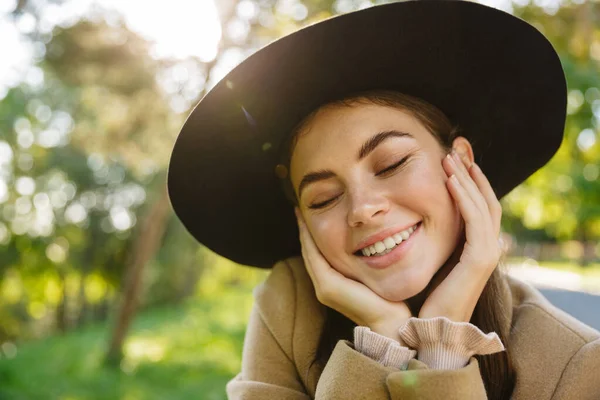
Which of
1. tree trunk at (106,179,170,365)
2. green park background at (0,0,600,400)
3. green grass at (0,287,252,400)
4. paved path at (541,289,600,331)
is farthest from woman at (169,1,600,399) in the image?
tree trunk at (106,179,170,365)

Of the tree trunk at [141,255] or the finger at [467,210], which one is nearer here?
the finger at [467,210]

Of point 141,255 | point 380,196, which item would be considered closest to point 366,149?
point 380,196

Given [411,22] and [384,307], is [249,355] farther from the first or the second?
[411,22]

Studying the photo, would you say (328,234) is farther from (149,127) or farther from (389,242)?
(149,127)

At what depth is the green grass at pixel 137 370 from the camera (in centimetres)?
682

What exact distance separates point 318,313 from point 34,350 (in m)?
13.0

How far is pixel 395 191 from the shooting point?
154 cm

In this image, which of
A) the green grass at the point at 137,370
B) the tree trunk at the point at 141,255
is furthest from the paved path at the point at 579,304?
the tree trunk at the point at 141,255

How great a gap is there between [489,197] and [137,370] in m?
7.64

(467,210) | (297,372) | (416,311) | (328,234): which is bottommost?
(297,372)

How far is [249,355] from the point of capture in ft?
6.02

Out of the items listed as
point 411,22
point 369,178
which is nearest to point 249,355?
point 369,178

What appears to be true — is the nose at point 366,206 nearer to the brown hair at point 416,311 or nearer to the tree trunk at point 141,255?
the brown hair at point 416,311

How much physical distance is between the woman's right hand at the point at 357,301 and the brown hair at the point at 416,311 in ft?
0.72
